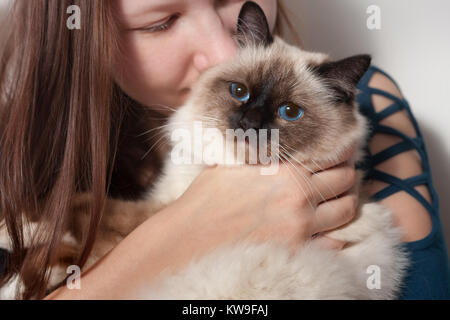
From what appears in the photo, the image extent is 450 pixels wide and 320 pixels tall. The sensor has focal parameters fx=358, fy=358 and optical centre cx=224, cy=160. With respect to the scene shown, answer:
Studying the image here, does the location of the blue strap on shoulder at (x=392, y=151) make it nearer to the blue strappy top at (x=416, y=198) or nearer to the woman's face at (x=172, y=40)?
the blue strappy top at (x=416, y=198)

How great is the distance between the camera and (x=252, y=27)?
1132mm

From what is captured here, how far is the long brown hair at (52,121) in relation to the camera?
3.24 ft

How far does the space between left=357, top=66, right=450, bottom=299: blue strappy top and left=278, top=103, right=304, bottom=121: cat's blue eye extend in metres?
0.47

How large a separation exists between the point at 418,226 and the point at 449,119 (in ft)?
2.88

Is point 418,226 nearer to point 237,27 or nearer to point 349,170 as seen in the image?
point 349,170

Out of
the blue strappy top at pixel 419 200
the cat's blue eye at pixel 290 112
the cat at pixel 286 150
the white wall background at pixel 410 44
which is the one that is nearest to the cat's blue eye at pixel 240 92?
the cat at pixel 286 150

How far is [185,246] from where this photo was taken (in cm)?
97

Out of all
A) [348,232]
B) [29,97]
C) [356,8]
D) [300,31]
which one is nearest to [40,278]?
[29,97]

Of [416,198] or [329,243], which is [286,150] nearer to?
[329,243]

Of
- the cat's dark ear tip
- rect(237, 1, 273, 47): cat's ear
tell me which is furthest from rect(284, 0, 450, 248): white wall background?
the cat's dark ear tip

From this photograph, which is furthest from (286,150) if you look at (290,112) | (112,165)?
(112,165)

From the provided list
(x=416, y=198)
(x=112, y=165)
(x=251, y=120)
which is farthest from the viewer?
(x=416, y=198)

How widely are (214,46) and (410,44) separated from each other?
1.23 meters
